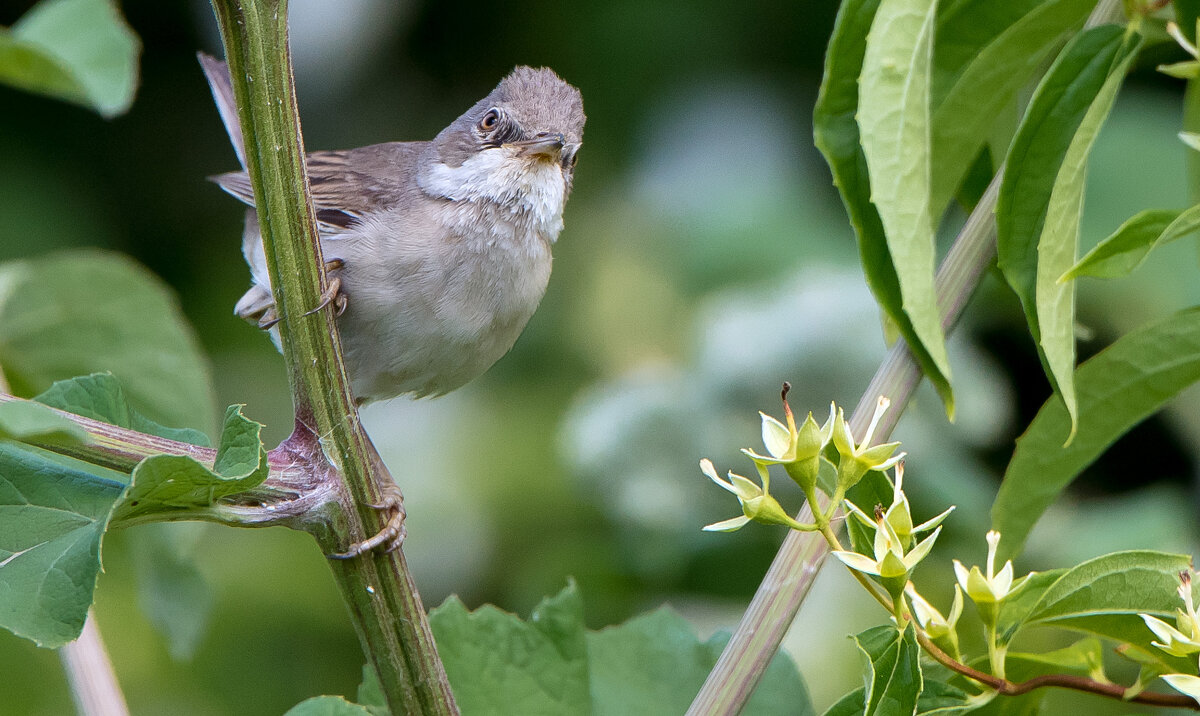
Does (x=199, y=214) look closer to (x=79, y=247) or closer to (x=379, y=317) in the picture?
(x=79, y=247)

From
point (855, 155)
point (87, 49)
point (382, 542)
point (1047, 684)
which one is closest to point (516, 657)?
point (382, 542)

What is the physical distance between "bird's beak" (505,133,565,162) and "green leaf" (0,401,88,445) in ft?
5.25

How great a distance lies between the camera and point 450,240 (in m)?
2.52

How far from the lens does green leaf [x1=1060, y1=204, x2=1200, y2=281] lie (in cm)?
121

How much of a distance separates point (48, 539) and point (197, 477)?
0.78ft

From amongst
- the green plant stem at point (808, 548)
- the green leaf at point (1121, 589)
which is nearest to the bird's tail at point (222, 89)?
the green plant stem at point (808, 548)

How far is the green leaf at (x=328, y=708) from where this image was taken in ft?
4.69

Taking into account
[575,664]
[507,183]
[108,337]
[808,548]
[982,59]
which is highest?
[982,59]

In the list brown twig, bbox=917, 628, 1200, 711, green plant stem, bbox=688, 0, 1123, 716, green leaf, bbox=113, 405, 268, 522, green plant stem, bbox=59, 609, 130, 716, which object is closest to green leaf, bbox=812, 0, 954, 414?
green plant stem, bbox=688, 0, 1123, 716

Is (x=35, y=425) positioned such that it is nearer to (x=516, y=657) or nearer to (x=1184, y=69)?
(x=516, y=657)

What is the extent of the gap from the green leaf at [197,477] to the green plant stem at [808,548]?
21.0 inches

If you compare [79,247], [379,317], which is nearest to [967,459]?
[379,317]

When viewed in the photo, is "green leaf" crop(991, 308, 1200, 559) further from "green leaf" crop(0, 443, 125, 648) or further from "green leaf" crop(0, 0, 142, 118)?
"green leaf" crop(0, 0, 142, 118)

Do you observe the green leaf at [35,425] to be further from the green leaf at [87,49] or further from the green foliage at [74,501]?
the green leaf at [87,49]
